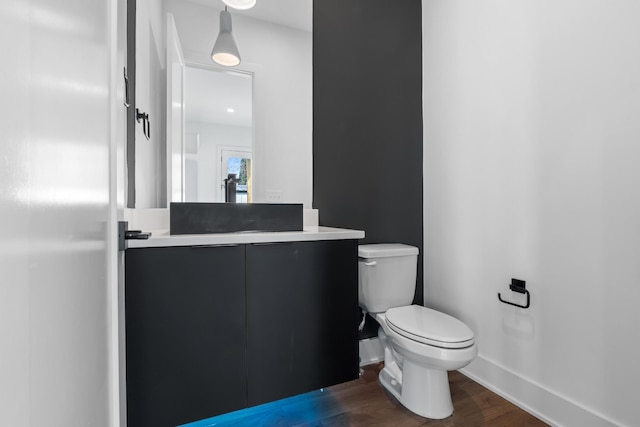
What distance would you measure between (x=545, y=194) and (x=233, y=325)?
4.92 ft

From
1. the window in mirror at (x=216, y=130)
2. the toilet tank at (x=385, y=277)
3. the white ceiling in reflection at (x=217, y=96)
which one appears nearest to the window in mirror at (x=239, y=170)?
the window in mirror at (x=216, y=130)

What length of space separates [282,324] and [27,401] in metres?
1.10

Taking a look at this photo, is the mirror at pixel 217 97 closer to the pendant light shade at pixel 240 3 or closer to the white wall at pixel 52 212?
the pendant light shade at pixel 240 3

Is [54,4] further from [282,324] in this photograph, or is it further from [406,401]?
[406,401]

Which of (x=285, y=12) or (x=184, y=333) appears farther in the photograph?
(x=285, y=12)

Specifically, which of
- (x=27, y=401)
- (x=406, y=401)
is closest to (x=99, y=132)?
(x=27, y=401)

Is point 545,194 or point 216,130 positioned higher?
point 216,130

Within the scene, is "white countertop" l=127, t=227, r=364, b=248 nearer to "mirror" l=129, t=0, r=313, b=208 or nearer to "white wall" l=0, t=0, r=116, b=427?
"mirror" l=129, t=0, r=313, b=208

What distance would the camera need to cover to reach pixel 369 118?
1989 mm

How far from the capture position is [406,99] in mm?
2094

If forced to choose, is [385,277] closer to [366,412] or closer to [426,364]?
[426,364]

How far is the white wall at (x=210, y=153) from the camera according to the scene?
157cm

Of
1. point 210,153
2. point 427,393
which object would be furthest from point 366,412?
point 210,153

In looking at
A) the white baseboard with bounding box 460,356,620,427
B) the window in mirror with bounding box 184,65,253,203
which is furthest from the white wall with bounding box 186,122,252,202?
the white baseboard with bounding box 460,356,620,427
